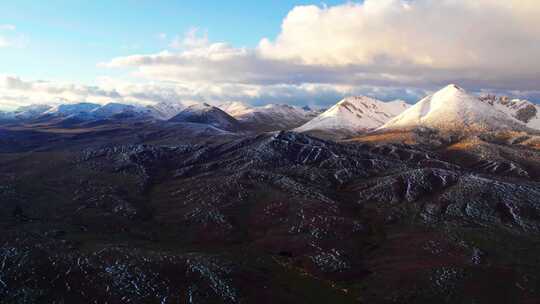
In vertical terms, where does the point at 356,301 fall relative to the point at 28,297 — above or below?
below

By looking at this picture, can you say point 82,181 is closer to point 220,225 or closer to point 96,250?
point 220,225

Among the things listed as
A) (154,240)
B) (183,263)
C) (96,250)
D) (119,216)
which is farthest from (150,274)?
(119,216)

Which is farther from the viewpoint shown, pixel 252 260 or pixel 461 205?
pixel 461 205

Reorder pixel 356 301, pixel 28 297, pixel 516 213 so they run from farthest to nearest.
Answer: pixel 516 213, pixel 356 301, pixel 28 297

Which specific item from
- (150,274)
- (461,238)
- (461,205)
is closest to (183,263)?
(150,274)

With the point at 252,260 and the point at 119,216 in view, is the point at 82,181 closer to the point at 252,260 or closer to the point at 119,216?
the point at 119,216

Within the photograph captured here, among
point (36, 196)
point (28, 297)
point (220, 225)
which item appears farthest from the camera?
point (36, 196)
